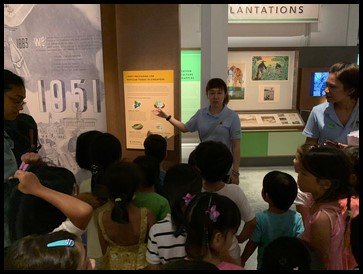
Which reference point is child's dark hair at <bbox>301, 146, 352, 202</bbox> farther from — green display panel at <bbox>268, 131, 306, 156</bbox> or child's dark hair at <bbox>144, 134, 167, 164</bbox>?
green display panel at <bbox>268, 131, 306, 156</bbox>

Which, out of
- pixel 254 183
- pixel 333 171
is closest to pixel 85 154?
pixel 333 171

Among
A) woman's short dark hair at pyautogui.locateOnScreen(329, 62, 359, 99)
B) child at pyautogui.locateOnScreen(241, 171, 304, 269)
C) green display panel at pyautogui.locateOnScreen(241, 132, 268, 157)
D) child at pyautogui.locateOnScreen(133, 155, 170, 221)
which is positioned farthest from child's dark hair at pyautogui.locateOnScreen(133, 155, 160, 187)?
green display panel at pyautogui.locateOnScreen(241, 132, 268, 157)

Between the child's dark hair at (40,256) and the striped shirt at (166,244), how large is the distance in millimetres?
512

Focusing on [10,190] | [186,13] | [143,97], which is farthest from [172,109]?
[186,13]

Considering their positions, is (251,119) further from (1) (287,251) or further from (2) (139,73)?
(1) (287,251)

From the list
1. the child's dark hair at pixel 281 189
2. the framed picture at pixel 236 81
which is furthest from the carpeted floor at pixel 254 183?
the child's dark hair at pixel 281 189

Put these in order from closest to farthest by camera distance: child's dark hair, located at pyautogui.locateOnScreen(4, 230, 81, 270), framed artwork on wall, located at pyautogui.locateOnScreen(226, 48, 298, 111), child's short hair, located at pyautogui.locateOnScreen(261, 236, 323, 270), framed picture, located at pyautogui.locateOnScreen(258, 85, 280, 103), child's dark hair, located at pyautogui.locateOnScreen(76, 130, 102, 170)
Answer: child's dark hair, located at pyautogui.locateOnScreen(4, 230, 81, 270) → child's short hair, located at pyautogui.locateOnScreen(261, 236, 323, 270) → child's dark hair, located at pyautogui.locateOnScreen(76, 130, 102, 170) → framed artwork on wall, located at pyautogui.locateOnScreen(226, 48, 298, 111) → framed picture, located at pyautogui.locateOnScreen(258, 85, 280, 103)

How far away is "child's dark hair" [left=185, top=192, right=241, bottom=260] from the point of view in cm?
133

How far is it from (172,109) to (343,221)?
242 centimetres

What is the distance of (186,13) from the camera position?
20.7ft

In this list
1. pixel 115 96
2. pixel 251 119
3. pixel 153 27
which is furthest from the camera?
pixel 251 119

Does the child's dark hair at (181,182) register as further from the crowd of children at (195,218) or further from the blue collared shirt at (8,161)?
the blue collared shirt at (8,161)

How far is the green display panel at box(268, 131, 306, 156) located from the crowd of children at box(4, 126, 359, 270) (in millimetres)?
4117

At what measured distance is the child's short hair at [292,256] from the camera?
1417 millimetres
